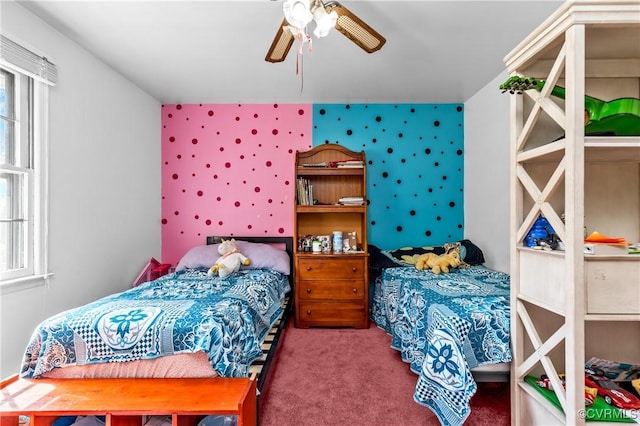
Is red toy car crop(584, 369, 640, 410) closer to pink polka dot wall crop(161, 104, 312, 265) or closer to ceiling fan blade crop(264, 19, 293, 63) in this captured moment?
ceiling fan blade crop(264, 19, 293, 63)

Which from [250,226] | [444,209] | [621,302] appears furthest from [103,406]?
[444,209]

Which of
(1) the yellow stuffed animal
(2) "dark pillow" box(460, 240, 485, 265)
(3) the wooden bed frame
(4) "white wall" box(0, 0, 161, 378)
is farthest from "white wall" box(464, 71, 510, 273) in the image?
(4) "white wall" box(0, 0, 161, 378)

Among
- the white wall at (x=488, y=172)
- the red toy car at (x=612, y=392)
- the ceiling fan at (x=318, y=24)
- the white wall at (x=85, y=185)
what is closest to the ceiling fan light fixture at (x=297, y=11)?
the ceiling fan at (x=318, y=24)

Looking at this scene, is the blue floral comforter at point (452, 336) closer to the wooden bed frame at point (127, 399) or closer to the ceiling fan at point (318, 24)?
the wooden bed frame at point (127, 399)

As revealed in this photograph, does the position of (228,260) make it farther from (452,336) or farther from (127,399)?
(452,336)

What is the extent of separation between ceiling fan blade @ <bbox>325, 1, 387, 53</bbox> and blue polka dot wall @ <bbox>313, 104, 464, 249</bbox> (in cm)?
184

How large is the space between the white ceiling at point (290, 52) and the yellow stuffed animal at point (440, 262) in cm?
168

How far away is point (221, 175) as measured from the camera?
3.83m

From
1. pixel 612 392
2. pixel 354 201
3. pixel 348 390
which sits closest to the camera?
pixel 612 392

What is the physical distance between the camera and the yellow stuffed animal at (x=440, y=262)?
9.53 feet

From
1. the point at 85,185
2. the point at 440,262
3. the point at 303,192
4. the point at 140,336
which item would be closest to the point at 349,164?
the point at 303,192

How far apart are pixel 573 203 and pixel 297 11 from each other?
1.36 meters

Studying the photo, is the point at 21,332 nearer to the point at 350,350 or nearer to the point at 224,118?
the point at 350,350

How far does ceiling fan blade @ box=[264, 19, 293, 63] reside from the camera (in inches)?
70.1
